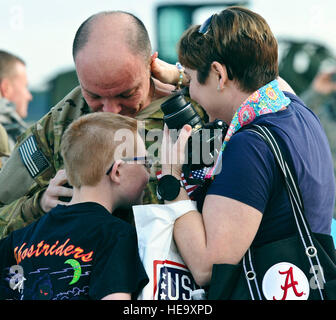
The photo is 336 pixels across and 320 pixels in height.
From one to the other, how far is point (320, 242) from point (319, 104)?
33.2 ft

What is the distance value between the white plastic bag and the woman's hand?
16cm

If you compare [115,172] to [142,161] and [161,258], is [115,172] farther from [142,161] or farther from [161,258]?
[161,258]

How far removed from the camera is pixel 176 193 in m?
2.30

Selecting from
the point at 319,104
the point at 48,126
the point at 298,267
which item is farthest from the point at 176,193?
the point at 319,104

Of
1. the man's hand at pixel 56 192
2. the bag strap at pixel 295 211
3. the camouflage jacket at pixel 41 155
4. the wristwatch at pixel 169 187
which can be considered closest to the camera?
the bag strap at pixel 295 211

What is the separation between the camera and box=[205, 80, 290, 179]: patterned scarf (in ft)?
7.65

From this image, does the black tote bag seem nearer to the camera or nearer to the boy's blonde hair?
the camera

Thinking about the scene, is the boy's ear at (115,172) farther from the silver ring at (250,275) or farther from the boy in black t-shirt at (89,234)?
the silver ring at (250,275)

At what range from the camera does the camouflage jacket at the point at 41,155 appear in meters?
3.04

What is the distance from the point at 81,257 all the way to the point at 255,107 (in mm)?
904

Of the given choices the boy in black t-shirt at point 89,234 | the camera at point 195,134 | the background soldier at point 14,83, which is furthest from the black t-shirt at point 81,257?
the background soldier at point 14,83

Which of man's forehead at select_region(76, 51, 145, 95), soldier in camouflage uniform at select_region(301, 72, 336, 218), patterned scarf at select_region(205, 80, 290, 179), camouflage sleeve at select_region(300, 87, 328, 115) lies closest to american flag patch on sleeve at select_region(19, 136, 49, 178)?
man's forehead at select_region(76, 51, 145, 95)

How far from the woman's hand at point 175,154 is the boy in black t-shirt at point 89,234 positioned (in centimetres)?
19
